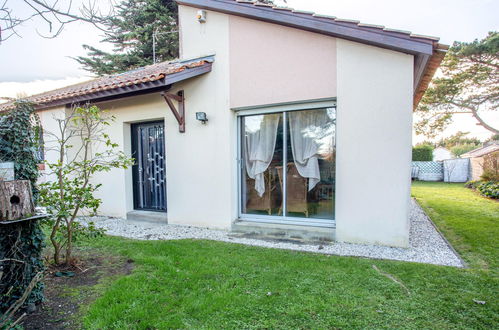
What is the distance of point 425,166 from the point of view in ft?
69.1

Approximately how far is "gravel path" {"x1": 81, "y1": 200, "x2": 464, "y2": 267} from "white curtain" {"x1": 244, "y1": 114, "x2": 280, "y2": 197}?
1594 mm

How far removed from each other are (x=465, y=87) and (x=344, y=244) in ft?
58.8

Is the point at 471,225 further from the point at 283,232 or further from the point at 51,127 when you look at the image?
the point at 51,127

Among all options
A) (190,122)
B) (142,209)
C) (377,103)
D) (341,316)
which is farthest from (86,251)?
(377,103)

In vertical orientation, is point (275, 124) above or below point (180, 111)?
below

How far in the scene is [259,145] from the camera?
6609mm

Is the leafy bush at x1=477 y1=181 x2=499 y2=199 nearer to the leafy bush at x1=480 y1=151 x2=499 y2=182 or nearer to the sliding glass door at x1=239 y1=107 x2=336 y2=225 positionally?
the leafy bush at x1=480 y1=151 x2=499 y2=182

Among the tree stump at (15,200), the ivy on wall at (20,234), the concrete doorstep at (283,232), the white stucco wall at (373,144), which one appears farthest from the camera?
the concrete doorstep at (283,232)

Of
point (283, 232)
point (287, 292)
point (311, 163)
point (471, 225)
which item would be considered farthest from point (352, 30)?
point (471, 225)

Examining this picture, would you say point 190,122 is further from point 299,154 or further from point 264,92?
point 299,154

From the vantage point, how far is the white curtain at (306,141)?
Answer: 602cm

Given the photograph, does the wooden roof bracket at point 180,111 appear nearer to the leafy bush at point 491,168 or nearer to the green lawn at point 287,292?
the green lawn at point 287,292

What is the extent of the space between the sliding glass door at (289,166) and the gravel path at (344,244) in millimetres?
901

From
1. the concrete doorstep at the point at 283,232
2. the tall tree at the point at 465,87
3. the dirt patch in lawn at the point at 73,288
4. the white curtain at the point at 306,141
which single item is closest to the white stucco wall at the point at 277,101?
the concrete doorstep at the point at 283,232
